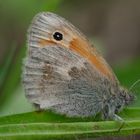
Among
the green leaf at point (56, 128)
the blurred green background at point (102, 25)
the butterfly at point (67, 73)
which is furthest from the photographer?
the blurred green background at point (102, 25)

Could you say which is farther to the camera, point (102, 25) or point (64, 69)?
point (102, 25)

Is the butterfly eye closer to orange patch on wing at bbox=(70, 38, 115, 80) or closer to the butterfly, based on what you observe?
the butterfly

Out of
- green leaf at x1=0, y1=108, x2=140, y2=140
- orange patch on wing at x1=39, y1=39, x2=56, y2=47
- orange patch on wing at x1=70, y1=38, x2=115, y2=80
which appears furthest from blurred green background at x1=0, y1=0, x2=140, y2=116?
green leaf at x1=0, y1=108, x2=140, y2=140

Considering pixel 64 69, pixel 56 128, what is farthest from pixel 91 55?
pixel 56 128

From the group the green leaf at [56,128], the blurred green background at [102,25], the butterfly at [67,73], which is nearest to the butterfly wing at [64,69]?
the butterfly at [67,73]

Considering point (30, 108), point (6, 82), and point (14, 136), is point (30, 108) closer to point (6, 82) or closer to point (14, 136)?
point (6, 82)

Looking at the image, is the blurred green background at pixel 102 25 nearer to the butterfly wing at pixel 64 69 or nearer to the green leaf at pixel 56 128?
the butterfly wing at pixel 64 69

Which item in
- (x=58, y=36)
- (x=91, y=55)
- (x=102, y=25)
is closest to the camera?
(x=91, y=55)

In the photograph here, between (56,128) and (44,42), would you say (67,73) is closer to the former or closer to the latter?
(44,42)
